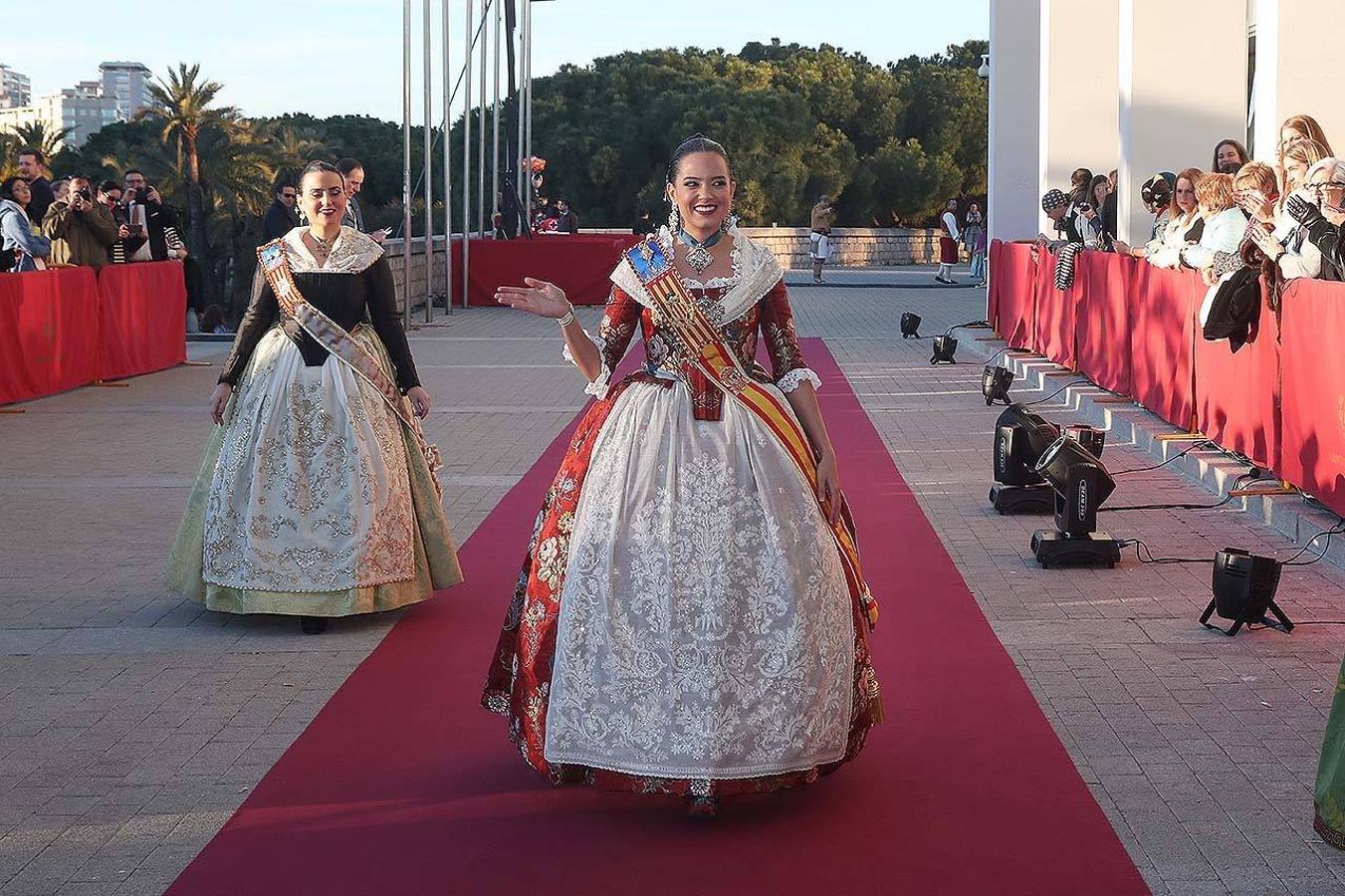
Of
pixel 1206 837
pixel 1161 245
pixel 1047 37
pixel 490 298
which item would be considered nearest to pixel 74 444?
pixel 1161 245

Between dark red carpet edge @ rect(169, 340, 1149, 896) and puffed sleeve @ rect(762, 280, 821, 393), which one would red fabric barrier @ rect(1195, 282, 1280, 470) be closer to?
dark red carpet edge @ rect(169, 340, 1149, 896)

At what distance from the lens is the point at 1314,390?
8484 mm

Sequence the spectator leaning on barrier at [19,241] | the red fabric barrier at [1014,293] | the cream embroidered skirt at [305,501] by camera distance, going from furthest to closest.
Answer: the red fabric barrier at [1014,293]
the spectator leaning on barrier at [19,241]
the cream embroidered skirt at [305,501]

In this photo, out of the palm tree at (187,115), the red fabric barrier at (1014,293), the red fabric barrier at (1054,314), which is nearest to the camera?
the red fabric barrier at (1054,314)

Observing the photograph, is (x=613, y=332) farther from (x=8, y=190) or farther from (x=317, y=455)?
(x=8, y=190)

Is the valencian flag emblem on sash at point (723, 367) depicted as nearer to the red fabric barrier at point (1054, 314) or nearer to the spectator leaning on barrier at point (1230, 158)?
the spectator leaning on barrier at point (1230, 158)

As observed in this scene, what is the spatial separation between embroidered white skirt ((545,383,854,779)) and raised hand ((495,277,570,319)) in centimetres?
40

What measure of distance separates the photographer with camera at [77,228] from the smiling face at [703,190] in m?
12.5

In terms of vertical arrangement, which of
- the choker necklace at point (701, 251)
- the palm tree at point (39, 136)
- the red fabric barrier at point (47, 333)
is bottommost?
the red fabric barrier at point (47, 333)

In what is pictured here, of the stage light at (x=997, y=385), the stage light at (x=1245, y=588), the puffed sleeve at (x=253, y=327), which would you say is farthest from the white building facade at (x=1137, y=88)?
the puffed sleeve at (x=253, y=327)

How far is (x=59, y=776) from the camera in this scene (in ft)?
16.9

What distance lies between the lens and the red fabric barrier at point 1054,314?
1609 cm

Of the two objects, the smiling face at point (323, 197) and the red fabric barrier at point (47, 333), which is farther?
the red fabric barrier at point (47, 333)

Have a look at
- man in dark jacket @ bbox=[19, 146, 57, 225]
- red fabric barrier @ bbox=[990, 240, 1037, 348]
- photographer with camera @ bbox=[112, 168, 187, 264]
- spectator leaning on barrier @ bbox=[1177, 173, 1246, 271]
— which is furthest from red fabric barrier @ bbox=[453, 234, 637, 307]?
spectator leaning on barrier @ bbox=[1177, 173, 1246, 271]
